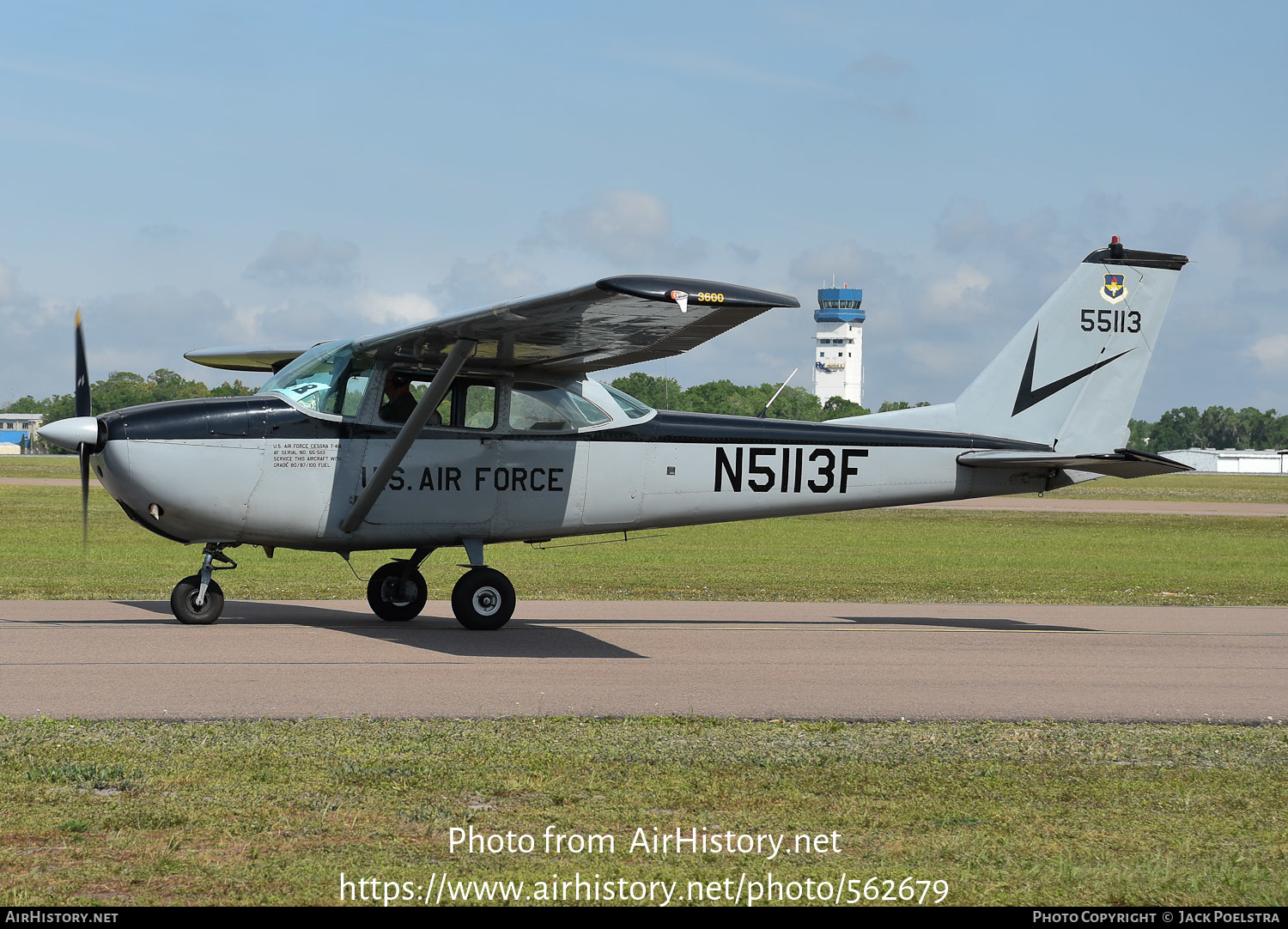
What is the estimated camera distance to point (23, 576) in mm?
17156

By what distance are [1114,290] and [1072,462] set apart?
2.05 m

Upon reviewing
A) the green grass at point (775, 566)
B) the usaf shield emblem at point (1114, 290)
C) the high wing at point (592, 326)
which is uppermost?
the usaf shield emblem at point (1114, 290)

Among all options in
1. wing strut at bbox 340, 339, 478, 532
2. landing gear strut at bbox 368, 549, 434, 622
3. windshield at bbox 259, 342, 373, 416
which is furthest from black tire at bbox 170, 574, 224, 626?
windshield at bbox 259, 342, 373, 416

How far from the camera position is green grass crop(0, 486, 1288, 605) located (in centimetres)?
1670

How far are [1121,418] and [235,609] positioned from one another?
31.6 feet

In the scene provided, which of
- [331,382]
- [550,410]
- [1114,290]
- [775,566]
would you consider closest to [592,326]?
[550,410]

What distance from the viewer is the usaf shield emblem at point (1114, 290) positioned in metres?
13.7

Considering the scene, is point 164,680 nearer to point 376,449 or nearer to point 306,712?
point 306,712

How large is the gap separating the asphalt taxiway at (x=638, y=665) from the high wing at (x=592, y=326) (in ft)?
8.41

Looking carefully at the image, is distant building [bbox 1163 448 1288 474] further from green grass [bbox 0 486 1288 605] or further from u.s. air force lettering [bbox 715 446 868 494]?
u.s. air force lettering [bbox 715 446 868 494]

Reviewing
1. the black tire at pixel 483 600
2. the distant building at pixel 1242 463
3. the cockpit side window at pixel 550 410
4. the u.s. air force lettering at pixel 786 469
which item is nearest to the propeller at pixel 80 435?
the black tire at pixel 483 600

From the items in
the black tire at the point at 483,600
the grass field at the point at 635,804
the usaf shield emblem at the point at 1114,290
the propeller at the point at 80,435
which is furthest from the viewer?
the usaf shield emblem at the point at 1114,290

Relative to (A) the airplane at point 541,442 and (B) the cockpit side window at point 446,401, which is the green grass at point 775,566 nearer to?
(A) the airplane at point 541,442

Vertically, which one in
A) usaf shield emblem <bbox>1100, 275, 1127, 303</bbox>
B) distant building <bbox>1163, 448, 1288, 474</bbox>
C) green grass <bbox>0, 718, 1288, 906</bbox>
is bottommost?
green grass <bbox>0, 718, 1288, 906</bbox>
